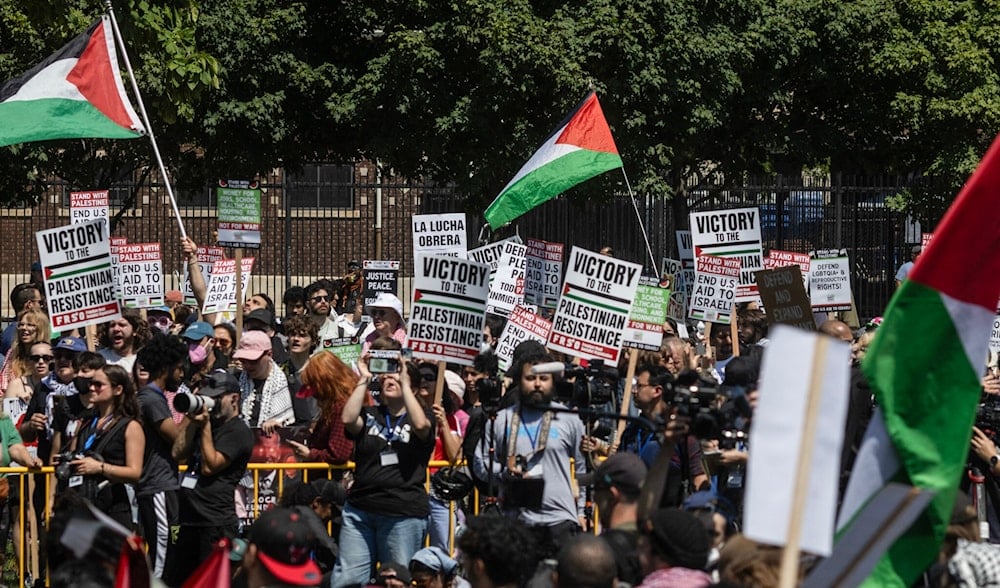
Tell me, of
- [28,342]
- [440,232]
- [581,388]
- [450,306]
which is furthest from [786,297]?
[28,342]

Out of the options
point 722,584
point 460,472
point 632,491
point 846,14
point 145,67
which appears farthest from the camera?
point 846,14

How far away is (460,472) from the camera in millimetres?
9305

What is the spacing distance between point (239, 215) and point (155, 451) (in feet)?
20.9

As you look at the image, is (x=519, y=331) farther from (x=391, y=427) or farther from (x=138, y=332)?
(x=391, y=427)

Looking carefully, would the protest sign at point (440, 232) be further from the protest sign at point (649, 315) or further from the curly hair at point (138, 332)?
the protest sign at point (649, 315)

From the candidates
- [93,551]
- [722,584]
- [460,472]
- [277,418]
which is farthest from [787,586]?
[277,418]

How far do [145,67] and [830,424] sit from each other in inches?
744

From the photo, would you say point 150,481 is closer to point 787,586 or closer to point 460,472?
point 460,472

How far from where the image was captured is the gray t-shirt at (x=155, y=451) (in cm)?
898

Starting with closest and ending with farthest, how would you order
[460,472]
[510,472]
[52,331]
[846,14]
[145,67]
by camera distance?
[510,472] < [460,472] < [52,331] < [145,67] < [846,14]

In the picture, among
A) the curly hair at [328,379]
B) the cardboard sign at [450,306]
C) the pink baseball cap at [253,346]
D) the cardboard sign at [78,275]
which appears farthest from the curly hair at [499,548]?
the cardboard sign at [78,275]

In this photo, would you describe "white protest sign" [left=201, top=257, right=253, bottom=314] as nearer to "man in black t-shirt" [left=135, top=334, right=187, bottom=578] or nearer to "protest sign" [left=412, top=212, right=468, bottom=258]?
"protest sign" [left=412, top=212, right=468, bottom=258]

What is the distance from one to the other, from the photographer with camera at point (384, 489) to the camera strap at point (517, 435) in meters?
0.67

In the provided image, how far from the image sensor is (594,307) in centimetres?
1095
